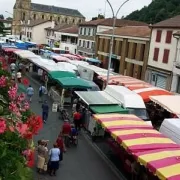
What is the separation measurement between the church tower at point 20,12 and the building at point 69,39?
5090 centimetres

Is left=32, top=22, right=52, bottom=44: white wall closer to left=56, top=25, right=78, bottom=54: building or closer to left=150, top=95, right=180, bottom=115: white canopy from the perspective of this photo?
left=56, top=25, right=78, bottom=54: building

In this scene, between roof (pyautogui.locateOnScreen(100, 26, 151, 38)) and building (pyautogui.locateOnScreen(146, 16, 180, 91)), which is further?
roof (pyautogui.locateOnScreen(100, 26, 151, 38))

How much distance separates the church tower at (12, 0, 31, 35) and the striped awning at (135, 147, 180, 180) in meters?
120

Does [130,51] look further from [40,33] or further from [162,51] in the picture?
[40,33]

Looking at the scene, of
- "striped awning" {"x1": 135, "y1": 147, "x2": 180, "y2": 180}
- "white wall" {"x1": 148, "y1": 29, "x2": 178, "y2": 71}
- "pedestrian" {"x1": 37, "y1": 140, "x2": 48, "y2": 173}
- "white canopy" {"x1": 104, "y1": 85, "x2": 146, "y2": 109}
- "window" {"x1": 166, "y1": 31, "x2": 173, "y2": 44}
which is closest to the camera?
"striped awning" {"x1": 135, "y1": 147, "x2": 180, "y2": 180}

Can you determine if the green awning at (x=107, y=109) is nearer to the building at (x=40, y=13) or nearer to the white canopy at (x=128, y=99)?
the white canopy at (x=128, y=99)

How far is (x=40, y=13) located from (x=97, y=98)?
123 metres

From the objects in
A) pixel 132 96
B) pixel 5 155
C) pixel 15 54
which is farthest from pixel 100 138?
pixel 15 54

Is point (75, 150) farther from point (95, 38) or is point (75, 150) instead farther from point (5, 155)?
point (95, 38)

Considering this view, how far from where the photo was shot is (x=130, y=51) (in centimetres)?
4803

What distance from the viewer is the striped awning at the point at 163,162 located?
36.7 ft

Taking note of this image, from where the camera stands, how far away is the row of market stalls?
38.5 feet

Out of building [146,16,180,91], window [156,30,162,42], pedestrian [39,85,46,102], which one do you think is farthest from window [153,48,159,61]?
pedestrian [39,85,46,102]

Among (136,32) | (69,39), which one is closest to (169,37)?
(136,32)
